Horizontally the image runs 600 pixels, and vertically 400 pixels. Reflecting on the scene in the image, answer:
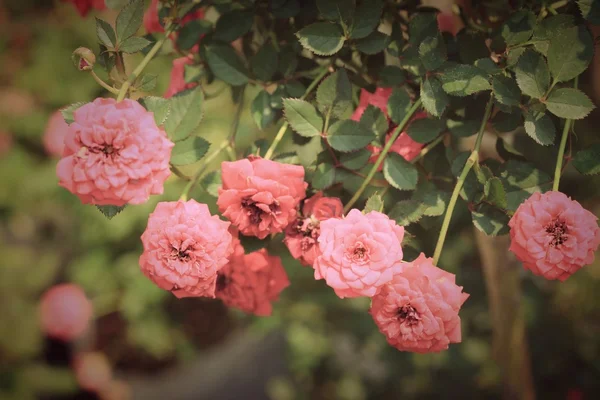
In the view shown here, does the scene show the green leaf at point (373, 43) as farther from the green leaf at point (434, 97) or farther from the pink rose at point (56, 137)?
the pink rose at point (56, 137)

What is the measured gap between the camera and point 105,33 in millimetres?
508

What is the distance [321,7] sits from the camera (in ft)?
1.77

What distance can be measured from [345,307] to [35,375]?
100 cm

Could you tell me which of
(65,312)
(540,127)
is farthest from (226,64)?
(65,312)

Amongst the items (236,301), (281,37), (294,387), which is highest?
(281,37)

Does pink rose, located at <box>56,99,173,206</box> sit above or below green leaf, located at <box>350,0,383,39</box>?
below

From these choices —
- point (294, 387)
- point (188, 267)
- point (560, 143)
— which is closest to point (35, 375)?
point (294, 387)

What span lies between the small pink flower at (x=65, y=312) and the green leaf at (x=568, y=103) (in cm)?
138

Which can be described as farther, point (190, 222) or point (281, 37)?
point (281, 37)

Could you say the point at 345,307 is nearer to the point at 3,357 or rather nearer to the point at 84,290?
the point at 84,290

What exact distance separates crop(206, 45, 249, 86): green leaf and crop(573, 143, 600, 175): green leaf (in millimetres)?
399

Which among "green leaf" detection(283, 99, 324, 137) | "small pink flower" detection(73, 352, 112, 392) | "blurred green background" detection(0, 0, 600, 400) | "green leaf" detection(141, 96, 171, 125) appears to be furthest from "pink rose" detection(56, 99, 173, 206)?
"small pink flower" detection(73, 352, 112, 392)

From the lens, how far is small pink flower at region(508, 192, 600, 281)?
0.47 metres

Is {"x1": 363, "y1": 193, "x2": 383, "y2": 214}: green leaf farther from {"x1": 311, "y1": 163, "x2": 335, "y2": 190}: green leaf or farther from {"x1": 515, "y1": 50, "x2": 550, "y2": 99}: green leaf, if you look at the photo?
{"x1": 515, "y1": 50, "x2": 550, "y2": 99}: green leaf
